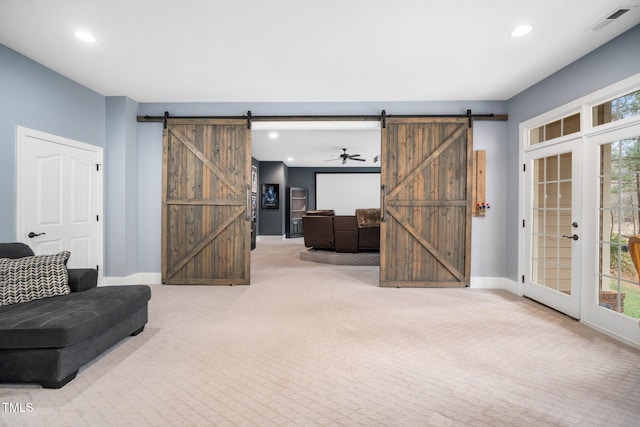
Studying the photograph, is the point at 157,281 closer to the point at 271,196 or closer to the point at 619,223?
the point at 619,223

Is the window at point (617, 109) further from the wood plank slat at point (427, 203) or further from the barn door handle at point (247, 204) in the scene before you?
the barn door handle at point (247, 204)

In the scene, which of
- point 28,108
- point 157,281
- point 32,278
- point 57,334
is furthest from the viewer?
point 157,281

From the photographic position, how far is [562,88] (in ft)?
11.7

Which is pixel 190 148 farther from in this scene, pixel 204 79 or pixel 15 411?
pixel 15 411

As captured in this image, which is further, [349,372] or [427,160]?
[427,160]

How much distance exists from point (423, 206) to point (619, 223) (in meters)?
2.13

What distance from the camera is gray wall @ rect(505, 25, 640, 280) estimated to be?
9.33ft

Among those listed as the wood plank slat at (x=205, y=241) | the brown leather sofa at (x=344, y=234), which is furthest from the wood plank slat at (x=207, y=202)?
the brown leather sofa at (x=344, y=234)

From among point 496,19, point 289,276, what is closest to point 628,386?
point 496,19

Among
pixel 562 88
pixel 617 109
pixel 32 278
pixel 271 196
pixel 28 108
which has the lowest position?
pixel 32 278

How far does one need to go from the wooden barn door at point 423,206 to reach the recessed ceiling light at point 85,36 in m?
3.48

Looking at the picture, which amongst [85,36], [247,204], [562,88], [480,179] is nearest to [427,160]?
[480,179]

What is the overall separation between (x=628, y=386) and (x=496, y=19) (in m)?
2.85

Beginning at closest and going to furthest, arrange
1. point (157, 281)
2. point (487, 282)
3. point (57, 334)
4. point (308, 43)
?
point (57, 334) → point (308, 43) → point (487, 282) → point (157, 281)
